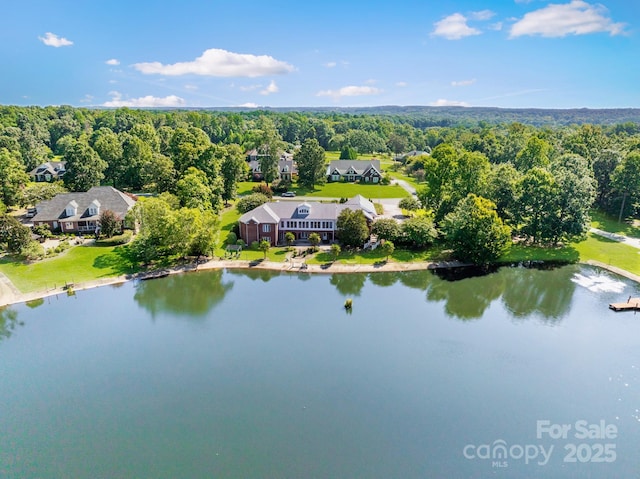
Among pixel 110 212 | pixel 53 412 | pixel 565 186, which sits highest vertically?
pixel 565 186

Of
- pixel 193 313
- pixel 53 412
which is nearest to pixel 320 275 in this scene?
pixel 193 313

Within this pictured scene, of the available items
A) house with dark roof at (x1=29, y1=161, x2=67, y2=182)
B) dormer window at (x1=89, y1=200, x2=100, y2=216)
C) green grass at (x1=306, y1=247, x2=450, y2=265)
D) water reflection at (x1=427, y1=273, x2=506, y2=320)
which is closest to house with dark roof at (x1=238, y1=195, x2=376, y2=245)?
green grass at (x1=306, y1=247, x2=450, y2=265)

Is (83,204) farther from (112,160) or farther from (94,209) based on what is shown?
(112,160)

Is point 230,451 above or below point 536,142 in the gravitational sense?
below

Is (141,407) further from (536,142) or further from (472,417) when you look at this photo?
(536,142)

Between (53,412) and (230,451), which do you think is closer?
(230,451)

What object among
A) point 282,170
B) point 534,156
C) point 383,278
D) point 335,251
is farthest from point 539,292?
point 282,170
